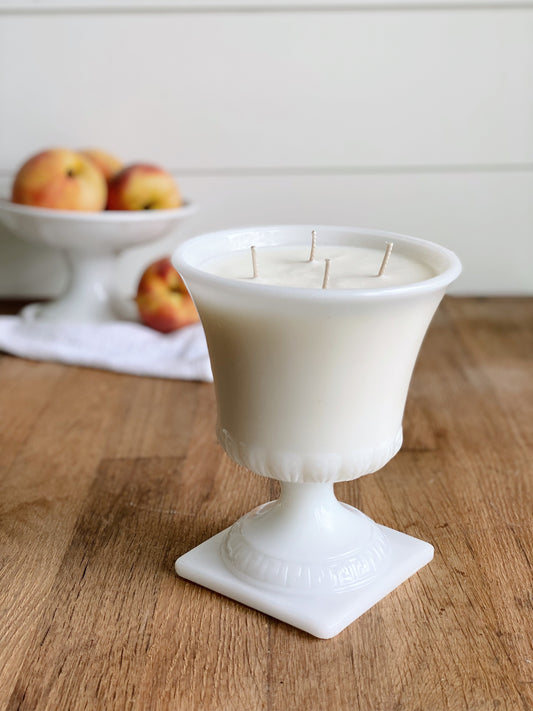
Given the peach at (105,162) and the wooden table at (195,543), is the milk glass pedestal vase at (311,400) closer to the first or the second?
the wooden table at (195,543)

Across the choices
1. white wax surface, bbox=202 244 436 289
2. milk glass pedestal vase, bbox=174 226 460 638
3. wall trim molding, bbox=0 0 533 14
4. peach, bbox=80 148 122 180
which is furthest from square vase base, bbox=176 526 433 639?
wall trim molding, bbox=0 0 533 14

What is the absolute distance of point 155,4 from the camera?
140 cm

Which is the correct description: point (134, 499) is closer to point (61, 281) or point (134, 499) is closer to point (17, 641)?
point (17, 641)

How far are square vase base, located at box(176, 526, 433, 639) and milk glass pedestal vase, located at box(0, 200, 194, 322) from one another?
0.62 m

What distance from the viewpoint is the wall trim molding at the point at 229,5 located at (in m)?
1.39

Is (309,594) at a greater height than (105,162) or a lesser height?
lesser

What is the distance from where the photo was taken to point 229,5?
140 cm

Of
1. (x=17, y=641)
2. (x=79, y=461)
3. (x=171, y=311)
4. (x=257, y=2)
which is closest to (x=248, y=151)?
(x=257, y=2)

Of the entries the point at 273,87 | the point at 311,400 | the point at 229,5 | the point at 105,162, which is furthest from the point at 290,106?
the point at 311,400

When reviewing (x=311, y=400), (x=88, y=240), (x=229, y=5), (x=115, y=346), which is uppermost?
(x=229, y=5)

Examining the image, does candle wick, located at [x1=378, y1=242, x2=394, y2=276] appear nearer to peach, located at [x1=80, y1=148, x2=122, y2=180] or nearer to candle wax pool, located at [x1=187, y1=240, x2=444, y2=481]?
candle wax pool, located at [x1=187, y1=240, x2=444, y2=481]

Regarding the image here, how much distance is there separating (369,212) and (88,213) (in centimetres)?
51

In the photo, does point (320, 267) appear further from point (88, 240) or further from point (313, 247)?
point (88, 240)

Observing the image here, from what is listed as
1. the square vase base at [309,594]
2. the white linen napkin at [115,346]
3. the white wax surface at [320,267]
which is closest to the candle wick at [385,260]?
the white wax surface at [320,267]
